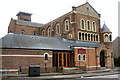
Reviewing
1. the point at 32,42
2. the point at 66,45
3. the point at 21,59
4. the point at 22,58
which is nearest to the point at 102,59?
the point at 66,45

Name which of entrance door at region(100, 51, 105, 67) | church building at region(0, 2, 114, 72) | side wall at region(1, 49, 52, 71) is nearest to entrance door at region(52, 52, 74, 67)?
church building at region(0, 2, 114, 72)

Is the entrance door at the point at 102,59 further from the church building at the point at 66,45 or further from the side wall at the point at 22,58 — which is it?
the side wall at the point at 22,58

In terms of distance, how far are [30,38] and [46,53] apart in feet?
14.5

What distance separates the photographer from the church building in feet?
72.5

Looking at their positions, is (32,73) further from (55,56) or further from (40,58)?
(55,56)

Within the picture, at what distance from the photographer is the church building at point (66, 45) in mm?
22109

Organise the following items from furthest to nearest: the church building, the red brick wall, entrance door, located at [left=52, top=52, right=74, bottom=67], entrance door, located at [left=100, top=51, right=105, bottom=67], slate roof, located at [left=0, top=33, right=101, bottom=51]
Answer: entrance door, located at [left=100, top=51, right=105, bottom=67], entrance door, located at [left=52, top=52, right=74, bottom=67], slate roof, located at [left=0, top=33, right=101, bottom=51], the church building, the red brick wall

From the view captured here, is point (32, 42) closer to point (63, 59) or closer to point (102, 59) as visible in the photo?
point (63, 59)

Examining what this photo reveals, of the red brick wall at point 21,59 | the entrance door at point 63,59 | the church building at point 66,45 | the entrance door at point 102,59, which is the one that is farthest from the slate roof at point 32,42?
the entrance door at point 102,59

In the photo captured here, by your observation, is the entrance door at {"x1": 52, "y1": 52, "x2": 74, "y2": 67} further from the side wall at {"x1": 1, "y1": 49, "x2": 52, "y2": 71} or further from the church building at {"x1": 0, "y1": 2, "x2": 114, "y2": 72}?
the side wall at {"x1": 1, "y1": 49, "x2": 52, "y2": 71}

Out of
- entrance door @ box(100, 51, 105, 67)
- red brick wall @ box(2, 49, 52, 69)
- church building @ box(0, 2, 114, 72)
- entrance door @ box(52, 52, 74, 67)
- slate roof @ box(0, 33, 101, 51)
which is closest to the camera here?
red brick wall @ box(2, 49, 52, 69)

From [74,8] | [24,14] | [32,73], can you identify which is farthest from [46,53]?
[24,14]

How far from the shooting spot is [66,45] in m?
28.3

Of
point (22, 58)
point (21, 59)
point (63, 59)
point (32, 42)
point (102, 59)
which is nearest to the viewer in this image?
point (21, 59)
